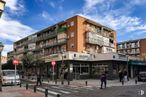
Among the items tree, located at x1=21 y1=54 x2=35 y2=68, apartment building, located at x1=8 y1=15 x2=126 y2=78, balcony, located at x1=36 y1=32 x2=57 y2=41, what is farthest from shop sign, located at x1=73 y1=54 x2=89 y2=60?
balcony, located at x1=36 y1=32 x2=57 y2=41

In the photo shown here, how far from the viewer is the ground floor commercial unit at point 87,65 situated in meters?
40.5

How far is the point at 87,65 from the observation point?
44625 mm

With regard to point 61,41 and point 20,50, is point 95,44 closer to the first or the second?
point 61,41

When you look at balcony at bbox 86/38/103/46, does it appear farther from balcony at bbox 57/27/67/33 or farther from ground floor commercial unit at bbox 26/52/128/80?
ground floor commercial unit at bbox 26/52/128/80

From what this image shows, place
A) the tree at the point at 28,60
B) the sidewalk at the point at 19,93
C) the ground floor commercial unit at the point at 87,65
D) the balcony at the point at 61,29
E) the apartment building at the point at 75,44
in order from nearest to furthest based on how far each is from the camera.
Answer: the sidewalk at the point at 19,93 → the ground floor commercial unit at the point at 87,65 → the apartment building at the point at 75,44 → the tree at the point at 28,60 → the balcony at the point at 61,29

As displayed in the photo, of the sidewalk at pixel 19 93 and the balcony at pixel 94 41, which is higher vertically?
the balcony at pixel 94 41

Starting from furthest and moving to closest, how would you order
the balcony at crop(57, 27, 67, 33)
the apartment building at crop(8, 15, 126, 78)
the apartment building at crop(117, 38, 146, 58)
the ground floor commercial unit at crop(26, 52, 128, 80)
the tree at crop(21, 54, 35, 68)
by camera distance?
the apartment building at crop(117, 38, 146, 58) → the balcony at crop(57, 27, 67, 33) → the tree at crop(21, 54, 35, 68) → the apartment building at crop(8, 15, 126, 78) → the ground floor commercial unit at crop(26, 52, 128, 80)

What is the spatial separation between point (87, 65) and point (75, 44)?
387 inches

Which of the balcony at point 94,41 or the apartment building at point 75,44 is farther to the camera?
the balcony at point 94,41

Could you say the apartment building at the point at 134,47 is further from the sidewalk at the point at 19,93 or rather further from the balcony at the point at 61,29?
the sidewalk at the point at 19,93

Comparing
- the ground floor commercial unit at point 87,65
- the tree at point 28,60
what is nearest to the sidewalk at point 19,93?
the ground floor commercial unit at point 87,65

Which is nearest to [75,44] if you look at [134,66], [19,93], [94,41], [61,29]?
[94,41]

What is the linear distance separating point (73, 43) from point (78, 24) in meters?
4.31

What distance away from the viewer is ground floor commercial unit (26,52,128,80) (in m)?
40.5
